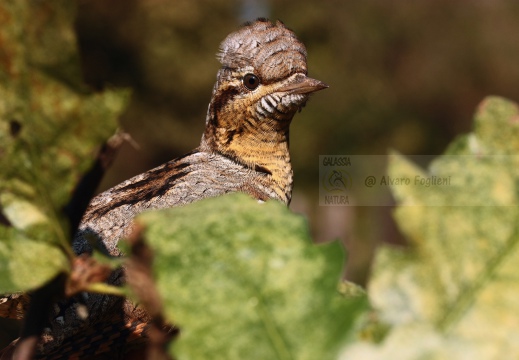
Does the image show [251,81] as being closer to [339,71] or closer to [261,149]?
[261,149]

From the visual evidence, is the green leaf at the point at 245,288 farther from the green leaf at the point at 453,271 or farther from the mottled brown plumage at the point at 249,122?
the mottled brown plumage at the point at 249,122

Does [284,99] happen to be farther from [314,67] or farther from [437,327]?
[314,67]

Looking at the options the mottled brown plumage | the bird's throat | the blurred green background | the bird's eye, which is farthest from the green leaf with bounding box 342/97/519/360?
the blurred green background

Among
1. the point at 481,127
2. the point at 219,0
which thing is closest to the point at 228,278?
the point at 481,127

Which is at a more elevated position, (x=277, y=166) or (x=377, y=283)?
(x=277, y=166)

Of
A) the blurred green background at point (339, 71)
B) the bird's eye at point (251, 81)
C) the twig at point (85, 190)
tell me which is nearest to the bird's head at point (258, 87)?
the bird's eye at point (251, 81)

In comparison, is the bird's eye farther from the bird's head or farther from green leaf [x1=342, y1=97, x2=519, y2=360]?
green leaf [x1=342, y1=97, x2=519, y2=360]
